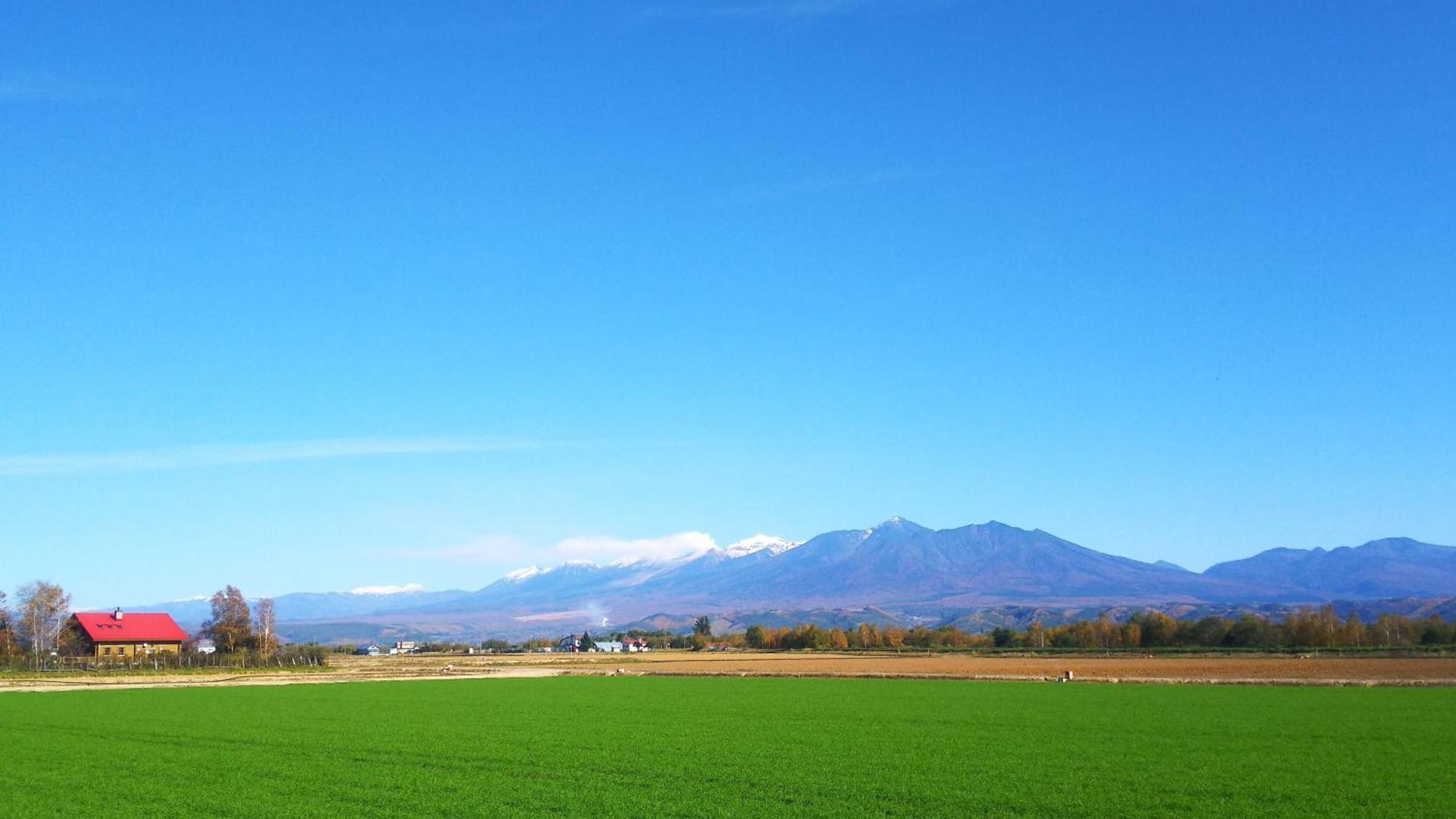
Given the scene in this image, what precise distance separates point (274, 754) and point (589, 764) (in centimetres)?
807

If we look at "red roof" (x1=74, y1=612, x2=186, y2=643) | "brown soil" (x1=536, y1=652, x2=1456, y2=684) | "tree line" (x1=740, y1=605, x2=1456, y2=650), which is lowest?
Answer: "tree line" (x1=740, y1=605, x2=1456, y2=650)

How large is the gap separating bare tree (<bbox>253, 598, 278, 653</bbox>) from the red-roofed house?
283 inches

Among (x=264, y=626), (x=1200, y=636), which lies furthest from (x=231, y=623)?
(x=1200, y=636)

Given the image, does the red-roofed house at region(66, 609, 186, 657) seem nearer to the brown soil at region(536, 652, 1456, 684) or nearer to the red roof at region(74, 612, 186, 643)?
the red roof at region(74, 612, 186, 643)

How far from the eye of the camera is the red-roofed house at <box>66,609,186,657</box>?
103m

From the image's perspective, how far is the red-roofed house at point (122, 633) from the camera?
102562 mm

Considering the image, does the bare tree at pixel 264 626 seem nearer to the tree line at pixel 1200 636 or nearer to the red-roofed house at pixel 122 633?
the red-roofed house at pixel 122 633

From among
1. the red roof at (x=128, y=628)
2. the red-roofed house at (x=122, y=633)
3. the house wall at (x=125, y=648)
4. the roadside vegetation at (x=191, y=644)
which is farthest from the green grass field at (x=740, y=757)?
the red roof at (x=128, y=628)

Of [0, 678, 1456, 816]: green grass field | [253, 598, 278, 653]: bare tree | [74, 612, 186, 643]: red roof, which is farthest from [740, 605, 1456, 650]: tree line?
[74, 612, 186, 643]: red roof

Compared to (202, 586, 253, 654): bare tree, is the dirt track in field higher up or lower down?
lower down

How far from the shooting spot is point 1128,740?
1195 inches

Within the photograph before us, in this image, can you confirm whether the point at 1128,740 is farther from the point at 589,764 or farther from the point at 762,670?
the point at 762,670

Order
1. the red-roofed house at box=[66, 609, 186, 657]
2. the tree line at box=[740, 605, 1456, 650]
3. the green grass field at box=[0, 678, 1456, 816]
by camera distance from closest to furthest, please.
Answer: the green grass field at box=[0, 678, 1456, 816] < the red-roofed house at box=[66, 609, 186, 657] < the tree line at box=[740, 605, 1456, 650]

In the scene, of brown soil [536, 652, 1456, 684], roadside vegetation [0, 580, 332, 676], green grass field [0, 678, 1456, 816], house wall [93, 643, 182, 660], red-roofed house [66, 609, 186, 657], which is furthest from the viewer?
red-roofed house [66, 609, 186, 657]
